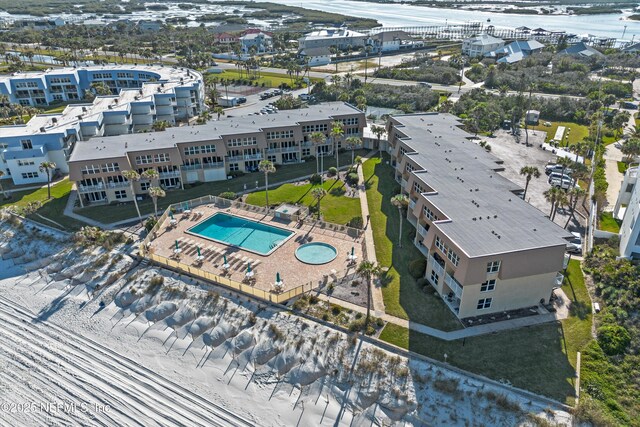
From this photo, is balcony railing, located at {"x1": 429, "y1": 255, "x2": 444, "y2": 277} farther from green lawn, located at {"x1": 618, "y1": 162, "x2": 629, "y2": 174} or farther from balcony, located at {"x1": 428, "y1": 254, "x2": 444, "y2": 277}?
green lawn, located at {"x1": 618, "y1": 162, "x2": 629, "y2": 174}

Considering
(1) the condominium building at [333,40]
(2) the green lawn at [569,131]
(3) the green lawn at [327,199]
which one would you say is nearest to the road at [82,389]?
(3) the green lawn at [327,199]

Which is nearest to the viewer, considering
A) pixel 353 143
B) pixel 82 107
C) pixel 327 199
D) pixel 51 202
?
pixel 327 199

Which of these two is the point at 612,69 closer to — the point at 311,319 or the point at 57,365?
the point at 311,319

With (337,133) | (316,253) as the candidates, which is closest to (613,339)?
(316,253)

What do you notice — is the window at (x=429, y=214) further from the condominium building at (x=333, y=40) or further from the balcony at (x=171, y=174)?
the condominium building at (x=333, y=40)

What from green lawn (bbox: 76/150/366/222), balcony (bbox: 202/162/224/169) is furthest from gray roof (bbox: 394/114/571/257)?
balcony (bbox: 202/162/224/169)

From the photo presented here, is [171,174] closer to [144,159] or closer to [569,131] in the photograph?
[144,159]
